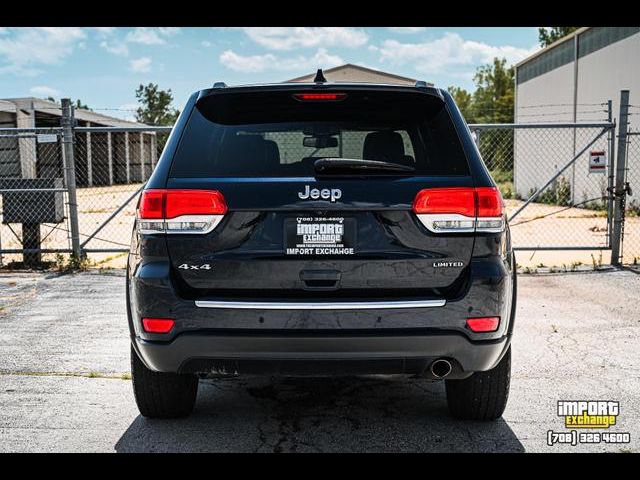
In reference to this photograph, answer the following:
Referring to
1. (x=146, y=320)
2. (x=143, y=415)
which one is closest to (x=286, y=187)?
(x=146, y=320)

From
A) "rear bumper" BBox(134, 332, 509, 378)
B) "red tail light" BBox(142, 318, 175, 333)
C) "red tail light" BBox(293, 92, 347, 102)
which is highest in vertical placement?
"red tail light" BBox(293, 92, 347, 102)

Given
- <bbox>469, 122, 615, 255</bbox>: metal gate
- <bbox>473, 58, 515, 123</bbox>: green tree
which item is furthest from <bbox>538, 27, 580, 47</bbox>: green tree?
<bbox>469, 122, 615, 255</bbox>: metal gate

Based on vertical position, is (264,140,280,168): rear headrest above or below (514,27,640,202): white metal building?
below

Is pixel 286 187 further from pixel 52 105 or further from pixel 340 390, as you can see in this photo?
pixel 52 105

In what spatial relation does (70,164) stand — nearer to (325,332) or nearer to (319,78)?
(319,78)

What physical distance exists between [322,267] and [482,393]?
131 cm

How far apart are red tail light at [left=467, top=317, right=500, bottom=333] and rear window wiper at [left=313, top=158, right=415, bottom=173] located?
0.76 m

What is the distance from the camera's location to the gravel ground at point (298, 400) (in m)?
4.02

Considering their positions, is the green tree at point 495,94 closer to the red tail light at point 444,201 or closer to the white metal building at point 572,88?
the white metal building at point 572,88

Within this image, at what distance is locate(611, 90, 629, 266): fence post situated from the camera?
1025cm

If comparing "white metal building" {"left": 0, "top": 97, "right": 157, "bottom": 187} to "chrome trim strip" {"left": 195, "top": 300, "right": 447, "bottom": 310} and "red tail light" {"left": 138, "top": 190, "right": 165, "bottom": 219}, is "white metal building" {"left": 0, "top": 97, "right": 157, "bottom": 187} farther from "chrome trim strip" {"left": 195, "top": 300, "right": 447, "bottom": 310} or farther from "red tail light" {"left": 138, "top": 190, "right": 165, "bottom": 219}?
"chrome trim strip" {"left": 195, "top": 300, "right": 447, "bottom": 310}

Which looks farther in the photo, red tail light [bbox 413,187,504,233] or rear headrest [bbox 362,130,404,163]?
rear headrest [bbox 362,130,404,163]

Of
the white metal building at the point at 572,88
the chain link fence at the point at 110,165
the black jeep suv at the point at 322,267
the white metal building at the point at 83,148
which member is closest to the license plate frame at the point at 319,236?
the black jeep suv at the point at 322,267
